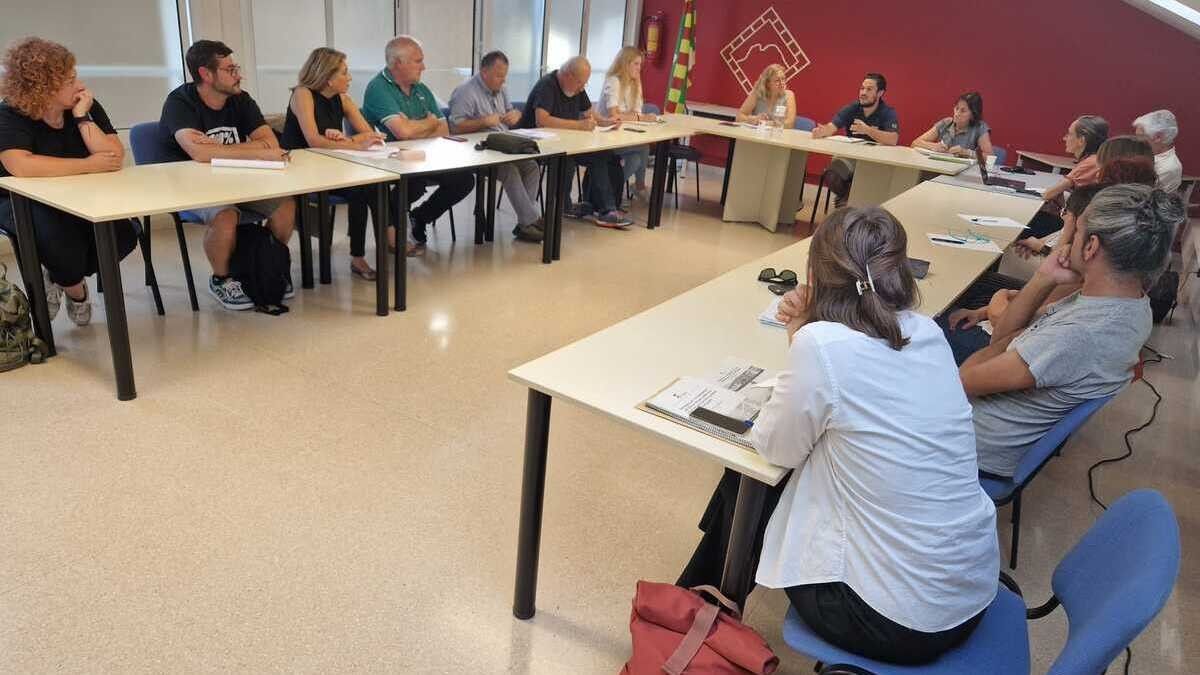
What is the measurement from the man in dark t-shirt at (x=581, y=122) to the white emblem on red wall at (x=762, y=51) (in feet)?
8.79

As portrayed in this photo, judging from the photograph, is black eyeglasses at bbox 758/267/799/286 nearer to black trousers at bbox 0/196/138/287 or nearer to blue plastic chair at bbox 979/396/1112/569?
blue plastic chair at bbox 979/396/1112/569

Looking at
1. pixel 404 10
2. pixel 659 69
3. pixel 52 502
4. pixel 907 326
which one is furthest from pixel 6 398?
pixel 659 69

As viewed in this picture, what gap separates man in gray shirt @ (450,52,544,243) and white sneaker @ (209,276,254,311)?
1.89 meters

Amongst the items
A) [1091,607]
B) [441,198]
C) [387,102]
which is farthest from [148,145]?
[1091,607]

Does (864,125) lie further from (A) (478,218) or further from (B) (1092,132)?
(A) (478,218)

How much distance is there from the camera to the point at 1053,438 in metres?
1.88

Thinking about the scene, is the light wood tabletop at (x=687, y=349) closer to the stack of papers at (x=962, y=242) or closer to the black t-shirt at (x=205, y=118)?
the stack of papers at (x=962, y=242)

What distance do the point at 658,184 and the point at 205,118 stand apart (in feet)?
10.3

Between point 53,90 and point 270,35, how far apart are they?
2599mm

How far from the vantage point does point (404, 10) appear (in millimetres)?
6184

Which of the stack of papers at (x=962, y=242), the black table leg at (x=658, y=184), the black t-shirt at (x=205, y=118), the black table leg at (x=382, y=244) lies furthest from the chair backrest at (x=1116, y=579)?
the black table leg at (x=658, y=184)

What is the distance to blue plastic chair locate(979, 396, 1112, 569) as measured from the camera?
1866 mm

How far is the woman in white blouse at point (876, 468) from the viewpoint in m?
1.37

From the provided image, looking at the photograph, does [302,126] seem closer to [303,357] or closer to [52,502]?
[303,357]
